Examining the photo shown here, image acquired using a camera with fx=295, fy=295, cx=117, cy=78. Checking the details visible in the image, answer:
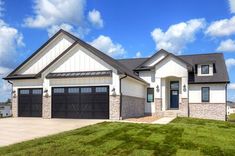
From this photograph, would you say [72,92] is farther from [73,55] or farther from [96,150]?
[96,150]

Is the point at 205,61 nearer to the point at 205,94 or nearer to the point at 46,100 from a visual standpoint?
the point at 205,94

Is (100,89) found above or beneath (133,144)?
above

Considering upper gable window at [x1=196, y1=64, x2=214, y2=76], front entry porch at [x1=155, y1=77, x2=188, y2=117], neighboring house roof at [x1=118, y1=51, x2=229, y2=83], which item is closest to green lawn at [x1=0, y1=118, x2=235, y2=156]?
front entry porch at [x1=155, y1=77, x2=188, y2=117]

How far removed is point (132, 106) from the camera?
24.6m

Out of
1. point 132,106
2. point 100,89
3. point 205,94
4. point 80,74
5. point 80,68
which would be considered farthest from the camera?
point 205,94

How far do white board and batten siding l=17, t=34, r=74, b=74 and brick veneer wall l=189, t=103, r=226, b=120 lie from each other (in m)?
12.8

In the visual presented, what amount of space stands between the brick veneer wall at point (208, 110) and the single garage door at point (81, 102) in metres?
9.93

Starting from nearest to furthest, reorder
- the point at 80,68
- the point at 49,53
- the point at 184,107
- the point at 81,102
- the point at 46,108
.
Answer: the point at 81,102 < the point at 80,68 < the point at 46,108 < the point at 49,53 < the point at 184,107

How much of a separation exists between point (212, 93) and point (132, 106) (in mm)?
8085

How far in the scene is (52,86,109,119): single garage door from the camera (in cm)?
2180

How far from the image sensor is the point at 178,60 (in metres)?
27.6

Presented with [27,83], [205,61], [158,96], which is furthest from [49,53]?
[205,61]

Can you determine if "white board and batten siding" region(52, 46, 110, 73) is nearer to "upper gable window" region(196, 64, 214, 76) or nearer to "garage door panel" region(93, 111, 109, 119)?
"garage door panel" region(93, 111, 109, 119)

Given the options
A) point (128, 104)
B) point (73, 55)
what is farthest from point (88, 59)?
point (128, 104)
